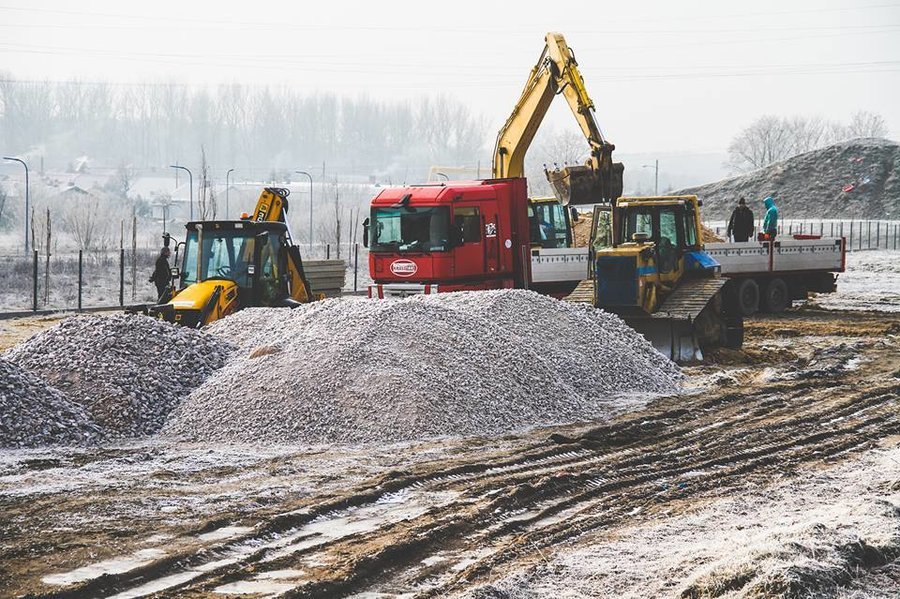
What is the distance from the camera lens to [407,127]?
7490 inches

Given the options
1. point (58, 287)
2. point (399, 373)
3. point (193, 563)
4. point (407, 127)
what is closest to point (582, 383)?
point (399, 373)

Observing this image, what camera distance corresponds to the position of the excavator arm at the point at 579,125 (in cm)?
2227

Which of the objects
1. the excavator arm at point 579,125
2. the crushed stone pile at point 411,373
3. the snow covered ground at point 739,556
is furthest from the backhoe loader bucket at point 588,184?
the snow covered ground at point 739,556

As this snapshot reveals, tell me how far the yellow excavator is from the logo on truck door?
3366 millimetres

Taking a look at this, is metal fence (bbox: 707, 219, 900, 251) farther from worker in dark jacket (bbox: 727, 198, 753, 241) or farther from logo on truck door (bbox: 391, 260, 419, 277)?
logo on truck door (bbox: 391, 260, 419, 277)

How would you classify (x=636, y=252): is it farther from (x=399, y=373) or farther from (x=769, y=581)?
(x=769, y=581)

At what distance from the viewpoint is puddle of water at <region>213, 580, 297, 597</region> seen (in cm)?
702

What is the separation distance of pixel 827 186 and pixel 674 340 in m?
75.2

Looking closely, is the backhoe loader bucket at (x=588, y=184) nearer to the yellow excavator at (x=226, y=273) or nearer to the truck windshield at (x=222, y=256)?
the yellow excavator at (x=226, y=273)

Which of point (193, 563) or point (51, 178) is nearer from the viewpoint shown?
point (193, 563)

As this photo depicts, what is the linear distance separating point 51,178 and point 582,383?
140173mm

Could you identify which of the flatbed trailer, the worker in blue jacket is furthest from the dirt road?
the worker in blue jacket

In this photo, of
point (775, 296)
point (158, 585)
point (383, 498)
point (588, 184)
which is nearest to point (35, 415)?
point (383, 498)

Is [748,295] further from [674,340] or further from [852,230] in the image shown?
[852,230]
